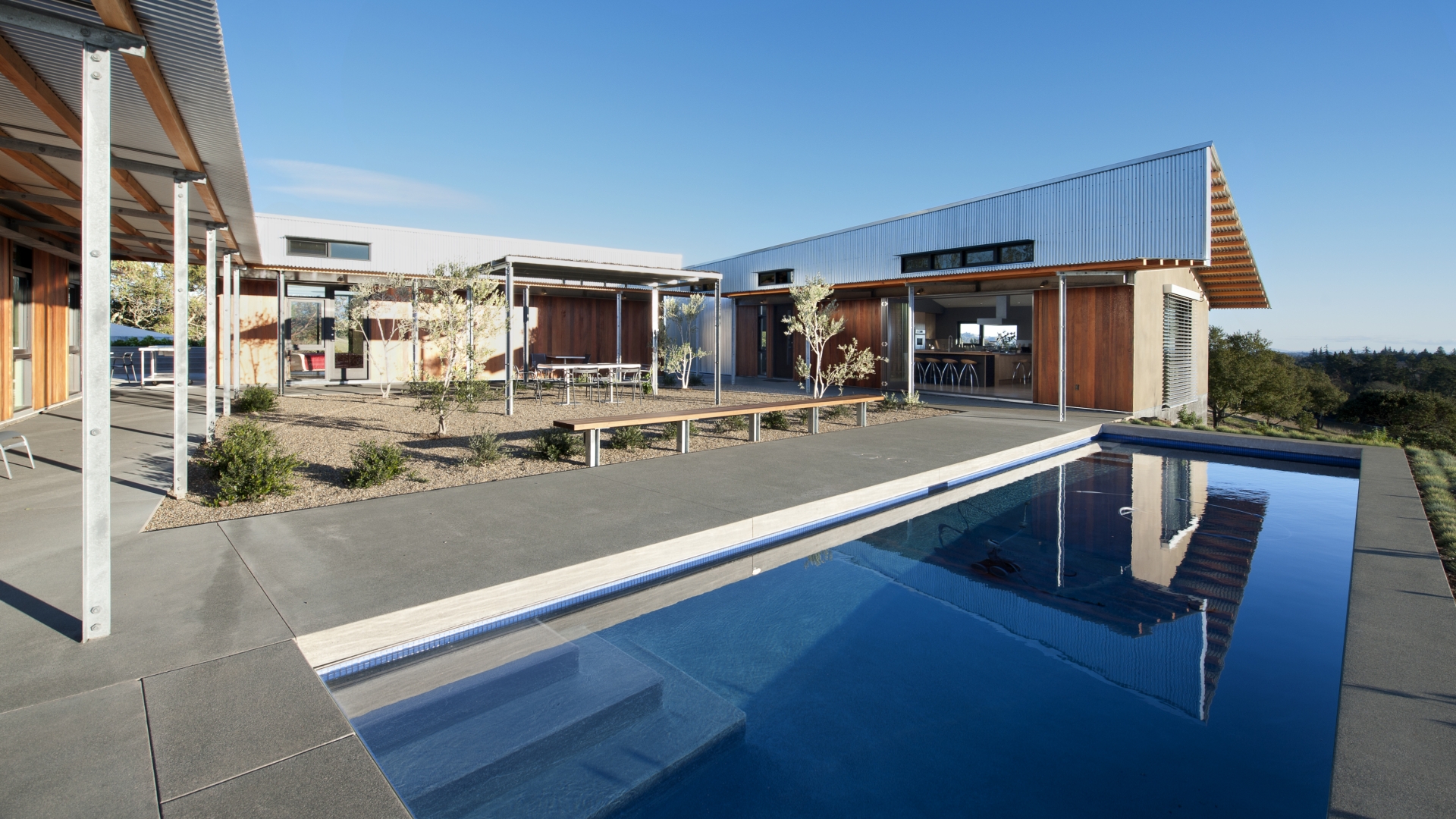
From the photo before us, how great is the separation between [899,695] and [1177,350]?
16646mm

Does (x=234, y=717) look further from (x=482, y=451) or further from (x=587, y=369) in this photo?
(x=587, y=369)

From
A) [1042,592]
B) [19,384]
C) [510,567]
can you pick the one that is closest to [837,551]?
[1042,592]

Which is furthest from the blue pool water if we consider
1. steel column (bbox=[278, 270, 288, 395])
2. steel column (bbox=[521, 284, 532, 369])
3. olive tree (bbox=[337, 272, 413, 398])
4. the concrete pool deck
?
olive tree (bbox=[337, 272, 413, 398])

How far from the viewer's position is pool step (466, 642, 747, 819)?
96.1 inches

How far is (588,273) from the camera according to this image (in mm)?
13438

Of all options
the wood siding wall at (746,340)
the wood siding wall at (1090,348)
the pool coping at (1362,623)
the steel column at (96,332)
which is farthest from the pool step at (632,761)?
the wood siding wall at (746,340)

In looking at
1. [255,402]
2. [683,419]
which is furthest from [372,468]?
[255,402]

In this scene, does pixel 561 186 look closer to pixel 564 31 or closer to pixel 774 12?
pixel 564 31

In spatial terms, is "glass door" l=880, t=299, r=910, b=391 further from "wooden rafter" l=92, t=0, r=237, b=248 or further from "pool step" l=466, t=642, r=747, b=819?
"pool step" l=466, t=642, r=747, b=819

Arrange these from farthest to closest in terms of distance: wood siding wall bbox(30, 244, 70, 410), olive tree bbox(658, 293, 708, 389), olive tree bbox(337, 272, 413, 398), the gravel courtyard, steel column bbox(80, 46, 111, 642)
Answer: olive tree bbox(658, 293, 708, 389) < olive tree bbox(337, 272, 413, 398) < wood siding wall bbox(30, 244, 70, 410) < the gravel courtyard < steel column bbox(80, 46, 111, 642)

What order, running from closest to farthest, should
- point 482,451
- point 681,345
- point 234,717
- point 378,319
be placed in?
point 234,717 → point 482,451 → point 378,319 → point 681,345

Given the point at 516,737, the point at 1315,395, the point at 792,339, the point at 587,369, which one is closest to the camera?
the point at 516,737

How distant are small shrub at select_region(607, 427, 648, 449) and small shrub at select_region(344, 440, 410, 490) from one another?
265 cm

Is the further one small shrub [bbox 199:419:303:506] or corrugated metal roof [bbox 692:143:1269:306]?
corrugated metal roof [bbox 692:143:1269:306]
